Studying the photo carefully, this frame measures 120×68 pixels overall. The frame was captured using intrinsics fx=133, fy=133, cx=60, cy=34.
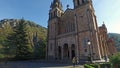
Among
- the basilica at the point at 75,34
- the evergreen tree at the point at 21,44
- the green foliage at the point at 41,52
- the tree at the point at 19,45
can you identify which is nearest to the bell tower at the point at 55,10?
the basilica at the point at 75,34

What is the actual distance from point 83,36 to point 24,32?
20973 mm

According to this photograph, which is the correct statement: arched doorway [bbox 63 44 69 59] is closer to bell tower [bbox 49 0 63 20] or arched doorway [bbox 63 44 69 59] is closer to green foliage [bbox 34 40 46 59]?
bell tower [bbox 49 0 63 20]

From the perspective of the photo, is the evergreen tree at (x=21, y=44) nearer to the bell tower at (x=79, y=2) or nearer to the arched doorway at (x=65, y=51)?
the arched doorway at (x=65, y=51)

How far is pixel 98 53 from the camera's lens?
31.0 metres

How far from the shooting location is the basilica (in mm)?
32719

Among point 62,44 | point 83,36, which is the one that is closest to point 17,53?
point 62,44

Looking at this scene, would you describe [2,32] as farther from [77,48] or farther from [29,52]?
[77,48]

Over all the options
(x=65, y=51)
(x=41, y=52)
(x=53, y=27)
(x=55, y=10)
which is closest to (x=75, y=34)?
(x=65, y=51)

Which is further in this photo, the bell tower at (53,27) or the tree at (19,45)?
the bell tower at (53,27)

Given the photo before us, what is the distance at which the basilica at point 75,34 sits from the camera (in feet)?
107

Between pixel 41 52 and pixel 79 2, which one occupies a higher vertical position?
pixel 79 2

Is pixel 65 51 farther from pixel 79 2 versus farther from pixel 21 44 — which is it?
pixel 79 2

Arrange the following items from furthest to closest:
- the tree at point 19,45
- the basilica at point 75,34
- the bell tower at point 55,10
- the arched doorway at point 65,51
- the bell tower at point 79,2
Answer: the bell tower at point 55,10 → the tree at point 19,45 → the arched doorway at point 65,51 → the bell tower at point 79,2 → the basilica at point 75,34

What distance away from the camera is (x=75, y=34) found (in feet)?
118
